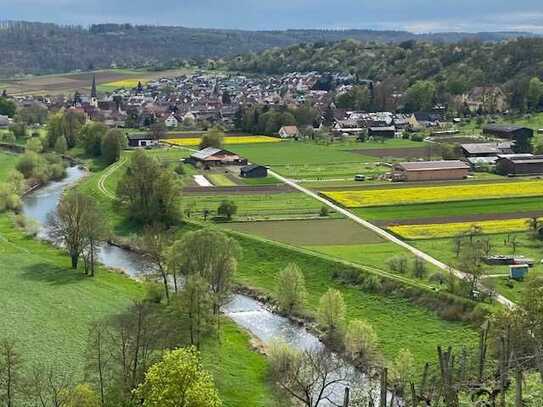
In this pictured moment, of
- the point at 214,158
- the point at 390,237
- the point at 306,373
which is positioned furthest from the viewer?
the point at 214,158

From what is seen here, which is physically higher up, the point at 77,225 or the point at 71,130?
the point at 71,130

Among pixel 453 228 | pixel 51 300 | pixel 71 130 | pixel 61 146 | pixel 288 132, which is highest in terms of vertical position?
pixel 288 132

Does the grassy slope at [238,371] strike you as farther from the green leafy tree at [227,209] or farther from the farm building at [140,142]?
the farm building at [140,142]

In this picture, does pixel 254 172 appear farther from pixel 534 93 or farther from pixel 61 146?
pixel 534 93

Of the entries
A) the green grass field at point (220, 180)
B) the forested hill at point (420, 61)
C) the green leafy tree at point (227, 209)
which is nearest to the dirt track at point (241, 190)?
the green grass field at point (220, 180)

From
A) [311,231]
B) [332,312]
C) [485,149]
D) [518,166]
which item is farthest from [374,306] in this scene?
[485,149]
